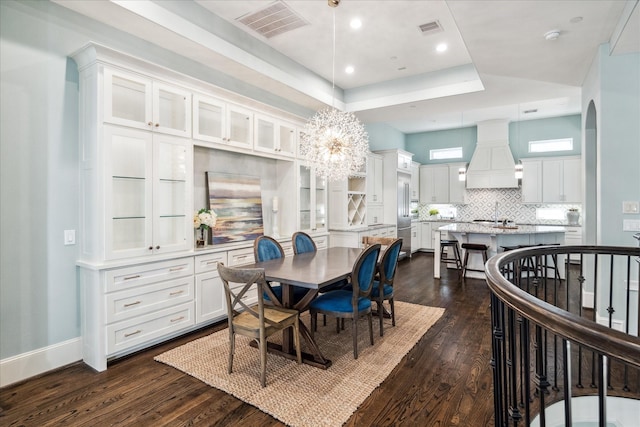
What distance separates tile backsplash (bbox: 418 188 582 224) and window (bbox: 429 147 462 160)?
1092 mm

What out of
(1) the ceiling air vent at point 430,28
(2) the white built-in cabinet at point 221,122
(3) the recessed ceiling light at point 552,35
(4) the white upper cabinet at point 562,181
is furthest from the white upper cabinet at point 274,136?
(4) the white upper cabinet at point 562,181

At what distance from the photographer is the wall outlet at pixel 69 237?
2.97m

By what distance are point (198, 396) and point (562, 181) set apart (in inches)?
339

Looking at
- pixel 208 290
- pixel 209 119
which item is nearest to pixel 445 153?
pixel 209 119

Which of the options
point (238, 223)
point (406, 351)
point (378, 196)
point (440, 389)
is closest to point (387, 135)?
point (378, 196)

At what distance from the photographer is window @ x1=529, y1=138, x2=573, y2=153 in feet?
26.5

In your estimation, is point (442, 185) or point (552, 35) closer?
point (552, 35)

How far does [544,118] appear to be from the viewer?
27.1ft

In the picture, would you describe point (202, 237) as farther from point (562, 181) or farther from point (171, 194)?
point (562, 181)

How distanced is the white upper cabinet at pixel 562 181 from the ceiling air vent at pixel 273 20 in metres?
6.92

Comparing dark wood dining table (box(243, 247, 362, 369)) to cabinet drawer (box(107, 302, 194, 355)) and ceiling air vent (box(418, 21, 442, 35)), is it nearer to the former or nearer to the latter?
cabinet drawer (box(107, 302, 194, 355))

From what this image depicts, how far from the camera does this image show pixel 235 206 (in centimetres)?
440

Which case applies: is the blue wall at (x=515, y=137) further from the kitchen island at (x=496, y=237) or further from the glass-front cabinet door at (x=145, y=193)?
the glass-front cabinet door at (x=145, y=193)

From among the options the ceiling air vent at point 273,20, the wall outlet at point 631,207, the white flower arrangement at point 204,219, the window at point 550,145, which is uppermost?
the ceiling air vent at point 273,20
